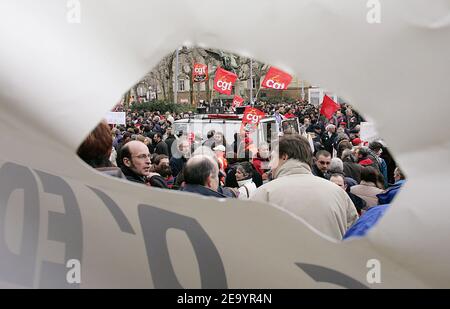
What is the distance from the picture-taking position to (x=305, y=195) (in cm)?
211

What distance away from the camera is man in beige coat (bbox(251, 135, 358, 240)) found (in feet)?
6.49

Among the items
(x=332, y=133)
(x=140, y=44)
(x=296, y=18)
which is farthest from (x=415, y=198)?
(x=332, y=133)

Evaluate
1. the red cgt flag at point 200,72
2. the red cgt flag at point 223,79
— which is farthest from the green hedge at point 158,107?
the red cgt flag at point 223,79

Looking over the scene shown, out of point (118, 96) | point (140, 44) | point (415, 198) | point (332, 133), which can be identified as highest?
point (140, 44)

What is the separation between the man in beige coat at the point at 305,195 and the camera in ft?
6.49

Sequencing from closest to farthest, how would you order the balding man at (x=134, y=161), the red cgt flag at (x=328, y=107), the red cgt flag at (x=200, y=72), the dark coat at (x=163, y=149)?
the balding man at (x=134, y=161), the dark coat at (x=163, y=149), the red cgt flag at (x=328, y=107), the red cgt flag at (x=200, y=72)

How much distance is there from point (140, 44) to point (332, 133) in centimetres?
1021

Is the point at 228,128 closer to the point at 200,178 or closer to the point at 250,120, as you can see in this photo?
the point at 250,120

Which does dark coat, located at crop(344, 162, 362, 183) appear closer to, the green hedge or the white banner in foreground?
the white banner in foreground

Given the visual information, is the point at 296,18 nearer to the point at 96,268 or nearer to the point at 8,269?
the point at 96,268

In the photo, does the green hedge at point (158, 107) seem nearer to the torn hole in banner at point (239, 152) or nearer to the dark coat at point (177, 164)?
the torn hole in banner at point (239, 152)

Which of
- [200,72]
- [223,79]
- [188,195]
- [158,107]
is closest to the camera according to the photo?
[188,195]

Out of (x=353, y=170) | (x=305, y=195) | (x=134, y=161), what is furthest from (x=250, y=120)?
(x=305, y=195)

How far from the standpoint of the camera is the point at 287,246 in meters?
1.51
